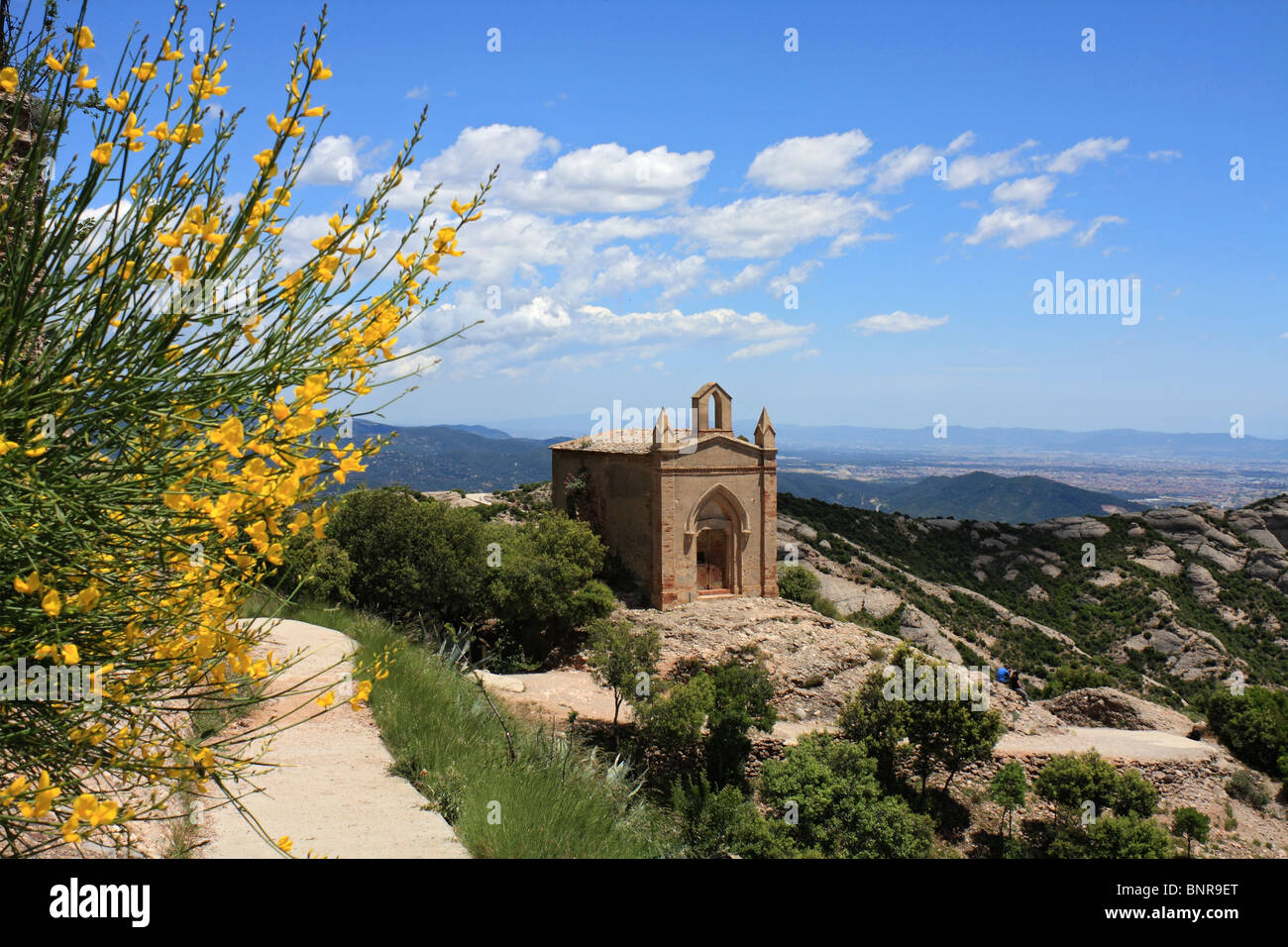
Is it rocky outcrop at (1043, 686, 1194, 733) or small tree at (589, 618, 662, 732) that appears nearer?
small tree at (589, 618, 662, 732)

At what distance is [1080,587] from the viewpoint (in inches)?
1891

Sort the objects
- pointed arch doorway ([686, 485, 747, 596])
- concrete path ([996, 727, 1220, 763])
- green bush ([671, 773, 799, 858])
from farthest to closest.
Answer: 1. pointed arch doorway ([686, 485, 747, 596])
2. concrete path ([996, 727, 1220, 763])
3. green bush ([671, 773, 799, 858])

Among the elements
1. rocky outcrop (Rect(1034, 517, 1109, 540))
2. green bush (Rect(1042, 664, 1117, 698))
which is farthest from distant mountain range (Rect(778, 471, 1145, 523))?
green bush (Rect(1042, 664, 1117, 698))

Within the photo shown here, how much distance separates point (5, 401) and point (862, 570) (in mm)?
41920

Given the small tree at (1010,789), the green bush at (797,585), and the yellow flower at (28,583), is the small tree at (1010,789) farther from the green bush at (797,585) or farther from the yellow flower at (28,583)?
the yellow flower at (28,583)

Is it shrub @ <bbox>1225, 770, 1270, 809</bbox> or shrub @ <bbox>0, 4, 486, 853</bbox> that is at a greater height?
shrub @ <bbox>0, 4, 486, 853</bbox>

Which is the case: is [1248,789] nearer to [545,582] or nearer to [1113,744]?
[1113,744]

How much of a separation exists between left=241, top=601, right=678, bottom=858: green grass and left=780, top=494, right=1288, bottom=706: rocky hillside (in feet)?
86.1

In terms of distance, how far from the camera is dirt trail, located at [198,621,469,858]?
5.47 m

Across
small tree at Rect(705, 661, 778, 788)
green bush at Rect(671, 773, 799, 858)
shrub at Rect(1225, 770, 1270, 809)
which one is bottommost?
shrub at Rect(1225, 770, 1270, 809)

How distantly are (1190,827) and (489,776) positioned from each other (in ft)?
65.0

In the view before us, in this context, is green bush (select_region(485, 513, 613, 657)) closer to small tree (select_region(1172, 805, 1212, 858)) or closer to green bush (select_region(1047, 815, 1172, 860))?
green bush (select_region(1047, 815, 1172, 860))

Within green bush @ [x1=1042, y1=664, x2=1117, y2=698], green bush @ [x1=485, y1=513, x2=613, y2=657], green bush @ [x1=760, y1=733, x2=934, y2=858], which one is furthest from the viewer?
green bush @ [x1=1042, y1=664, x2=1117, y2=698]
